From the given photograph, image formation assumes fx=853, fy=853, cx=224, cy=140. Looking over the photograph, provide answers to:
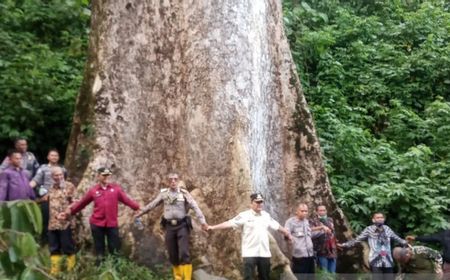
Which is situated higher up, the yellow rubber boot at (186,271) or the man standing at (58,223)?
the man standing at (58,223)

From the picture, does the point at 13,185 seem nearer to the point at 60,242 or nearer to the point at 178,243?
the point at 60,242

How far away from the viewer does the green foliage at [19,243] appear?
272cm

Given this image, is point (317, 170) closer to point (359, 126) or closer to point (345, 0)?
point (359, 126)

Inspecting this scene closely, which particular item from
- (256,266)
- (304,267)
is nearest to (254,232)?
(256,266)

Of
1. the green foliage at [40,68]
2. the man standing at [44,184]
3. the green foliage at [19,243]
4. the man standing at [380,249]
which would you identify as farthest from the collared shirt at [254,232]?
the green foliage at [19,243]

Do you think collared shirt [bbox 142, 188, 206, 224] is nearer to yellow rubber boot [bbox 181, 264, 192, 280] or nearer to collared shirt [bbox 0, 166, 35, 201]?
yellow rubber boot [bbox 181, 264, 192, 280]

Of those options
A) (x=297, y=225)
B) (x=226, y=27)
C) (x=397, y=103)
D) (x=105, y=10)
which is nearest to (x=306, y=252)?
(x=297, y=225)

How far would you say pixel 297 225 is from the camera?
10.7 meters

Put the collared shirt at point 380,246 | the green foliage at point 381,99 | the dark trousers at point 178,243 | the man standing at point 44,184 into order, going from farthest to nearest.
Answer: the green foliage at point 381,99, the collared shirt at point 380,246, the man standing at point 44,184, the dark trousers at point 178,243

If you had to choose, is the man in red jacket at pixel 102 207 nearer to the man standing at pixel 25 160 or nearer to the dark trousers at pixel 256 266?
the man standing at pixel 25 160

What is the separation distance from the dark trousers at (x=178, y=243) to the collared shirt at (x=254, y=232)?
1.90ft

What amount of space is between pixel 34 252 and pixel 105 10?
9.50 m

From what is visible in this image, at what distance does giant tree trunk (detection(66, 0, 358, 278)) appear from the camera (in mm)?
10867

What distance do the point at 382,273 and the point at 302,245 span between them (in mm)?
1269
